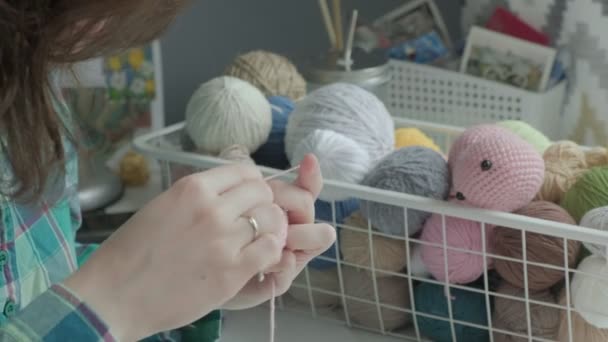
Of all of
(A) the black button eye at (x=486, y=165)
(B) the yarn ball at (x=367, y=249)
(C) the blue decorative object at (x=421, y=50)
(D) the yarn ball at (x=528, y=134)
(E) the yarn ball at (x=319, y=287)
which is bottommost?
(E) the yarn ball at (x=319, y=287)

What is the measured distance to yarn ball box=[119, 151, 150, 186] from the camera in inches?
41.1

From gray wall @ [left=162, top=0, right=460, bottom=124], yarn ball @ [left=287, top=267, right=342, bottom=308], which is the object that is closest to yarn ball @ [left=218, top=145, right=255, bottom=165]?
yarn ball @ [left=287, top=267, right=342, bottom=308]

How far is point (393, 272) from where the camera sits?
695 millimetres

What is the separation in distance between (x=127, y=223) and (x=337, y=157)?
0.27m

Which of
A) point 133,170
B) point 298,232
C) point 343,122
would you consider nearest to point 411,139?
point 343,122

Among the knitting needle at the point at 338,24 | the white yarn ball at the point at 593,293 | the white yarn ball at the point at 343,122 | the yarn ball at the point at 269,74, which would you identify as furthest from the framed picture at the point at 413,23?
the white yarn ball at the point at 593,293

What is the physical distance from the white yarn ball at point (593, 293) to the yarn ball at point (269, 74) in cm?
38

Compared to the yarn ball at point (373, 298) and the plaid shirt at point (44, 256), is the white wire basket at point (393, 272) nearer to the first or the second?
the yarn ball at point (373, 298)

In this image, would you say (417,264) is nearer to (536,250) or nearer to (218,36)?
(536,250)

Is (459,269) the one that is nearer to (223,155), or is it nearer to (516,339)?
(516,339)

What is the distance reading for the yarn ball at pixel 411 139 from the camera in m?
0.79

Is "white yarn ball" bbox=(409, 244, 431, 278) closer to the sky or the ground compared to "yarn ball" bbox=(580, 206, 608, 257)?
closer to the ground

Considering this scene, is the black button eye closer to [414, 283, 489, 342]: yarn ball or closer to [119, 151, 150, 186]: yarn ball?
[414, 283, 489, 342]: yarn ball

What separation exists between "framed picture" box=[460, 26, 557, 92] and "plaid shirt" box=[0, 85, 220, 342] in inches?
19.8
